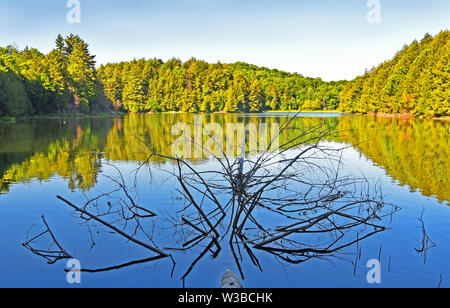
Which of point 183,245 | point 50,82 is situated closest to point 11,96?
point 50,82

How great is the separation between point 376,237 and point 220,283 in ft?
11.1

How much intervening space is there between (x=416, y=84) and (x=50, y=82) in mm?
59665

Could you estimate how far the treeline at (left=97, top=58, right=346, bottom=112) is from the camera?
10525 cm

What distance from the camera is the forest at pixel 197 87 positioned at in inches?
2041

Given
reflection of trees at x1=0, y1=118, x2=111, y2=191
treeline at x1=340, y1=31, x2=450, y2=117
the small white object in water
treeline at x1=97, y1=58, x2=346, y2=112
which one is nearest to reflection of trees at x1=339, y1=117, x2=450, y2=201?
the small white object in water

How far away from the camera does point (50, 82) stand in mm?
61219

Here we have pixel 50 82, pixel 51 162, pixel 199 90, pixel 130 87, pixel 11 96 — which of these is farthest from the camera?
pixel 199 90

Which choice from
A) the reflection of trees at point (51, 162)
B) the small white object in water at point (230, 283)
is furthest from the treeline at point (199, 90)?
the small white object in water at point (230, 283)

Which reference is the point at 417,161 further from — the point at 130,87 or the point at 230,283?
the point at 130,87

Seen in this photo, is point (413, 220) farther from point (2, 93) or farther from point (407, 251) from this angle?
point (2, 93)

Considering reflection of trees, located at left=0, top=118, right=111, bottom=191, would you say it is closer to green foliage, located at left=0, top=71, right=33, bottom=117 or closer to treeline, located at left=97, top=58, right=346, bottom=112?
green foliage, located at left=0, top=71, right=33, bottom=117

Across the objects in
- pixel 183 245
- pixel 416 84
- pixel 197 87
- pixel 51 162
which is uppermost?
pixel 197 87

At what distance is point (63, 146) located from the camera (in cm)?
2130
